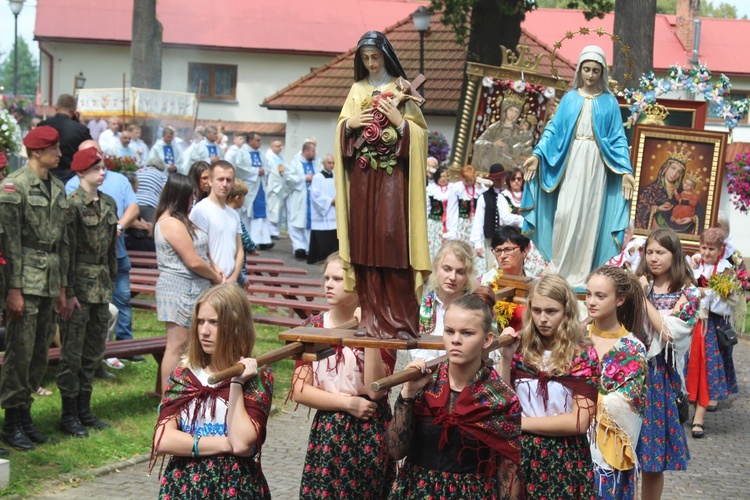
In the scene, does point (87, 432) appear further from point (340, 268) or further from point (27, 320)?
point (340, 268)

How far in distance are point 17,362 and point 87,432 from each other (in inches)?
36.8

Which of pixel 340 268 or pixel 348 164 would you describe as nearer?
pixel 348 164

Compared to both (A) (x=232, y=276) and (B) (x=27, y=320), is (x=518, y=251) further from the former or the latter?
(B) (x=27, y=320)

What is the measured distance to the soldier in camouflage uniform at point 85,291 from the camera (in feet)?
27.4

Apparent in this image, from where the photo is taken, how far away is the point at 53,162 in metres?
7.96

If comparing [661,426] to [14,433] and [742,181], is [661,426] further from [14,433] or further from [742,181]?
[742,181]

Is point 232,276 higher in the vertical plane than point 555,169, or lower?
lower

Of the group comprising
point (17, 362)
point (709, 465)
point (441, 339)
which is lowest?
point (709, 465)

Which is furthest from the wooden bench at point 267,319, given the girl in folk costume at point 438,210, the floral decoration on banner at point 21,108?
the floral decoration on banner at point 21,108

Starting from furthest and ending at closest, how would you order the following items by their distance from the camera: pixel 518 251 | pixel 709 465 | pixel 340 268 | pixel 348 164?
pixel 709 465 < pixel 518 251 < pixel 340 268 < pixel 348 164

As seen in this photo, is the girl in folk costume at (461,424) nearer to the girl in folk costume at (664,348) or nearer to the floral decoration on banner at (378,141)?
the floral decoration on banner at (378,141)

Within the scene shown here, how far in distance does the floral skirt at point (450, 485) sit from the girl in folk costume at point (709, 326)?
6245mm

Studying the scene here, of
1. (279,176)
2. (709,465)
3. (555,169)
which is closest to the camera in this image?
(555,169)

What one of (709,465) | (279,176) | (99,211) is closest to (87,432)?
(99,211)
